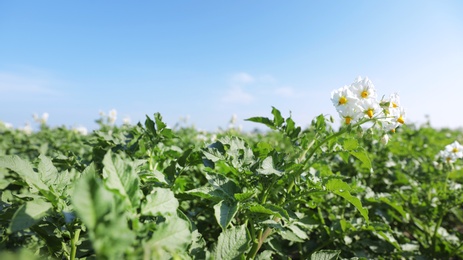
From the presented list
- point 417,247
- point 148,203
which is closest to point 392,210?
point 417,247

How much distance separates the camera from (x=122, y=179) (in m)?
0.94

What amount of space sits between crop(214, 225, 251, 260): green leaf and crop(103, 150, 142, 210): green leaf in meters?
0.45

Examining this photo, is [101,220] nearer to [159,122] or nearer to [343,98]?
[159,122]

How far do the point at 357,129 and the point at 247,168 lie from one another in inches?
28.0

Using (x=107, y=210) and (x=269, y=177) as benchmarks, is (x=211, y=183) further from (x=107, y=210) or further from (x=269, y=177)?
(x=107, y=210)

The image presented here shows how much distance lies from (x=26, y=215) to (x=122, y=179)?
335mm

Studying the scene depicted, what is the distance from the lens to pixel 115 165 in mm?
948

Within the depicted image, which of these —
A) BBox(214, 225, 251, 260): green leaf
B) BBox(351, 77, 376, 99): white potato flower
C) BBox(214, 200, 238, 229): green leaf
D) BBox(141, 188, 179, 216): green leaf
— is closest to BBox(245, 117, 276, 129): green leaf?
BBox(351, 77, 376, 99): white potato flower

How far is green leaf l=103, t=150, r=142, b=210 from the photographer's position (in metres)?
0.90

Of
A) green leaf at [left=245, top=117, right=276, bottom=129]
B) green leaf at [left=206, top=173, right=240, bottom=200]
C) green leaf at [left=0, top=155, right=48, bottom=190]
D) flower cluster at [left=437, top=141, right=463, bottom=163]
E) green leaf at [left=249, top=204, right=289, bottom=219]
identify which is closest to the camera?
green leaf at [left=0, top=155, right=48, bottom=190]

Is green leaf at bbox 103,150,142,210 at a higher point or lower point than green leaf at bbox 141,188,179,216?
higher

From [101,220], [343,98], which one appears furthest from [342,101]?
[101,220]

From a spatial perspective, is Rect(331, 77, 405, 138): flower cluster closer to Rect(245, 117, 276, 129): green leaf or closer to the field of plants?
the field of plants

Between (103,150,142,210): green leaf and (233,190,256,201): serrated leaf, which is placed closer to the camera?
(103,150,142,210): green leaf
